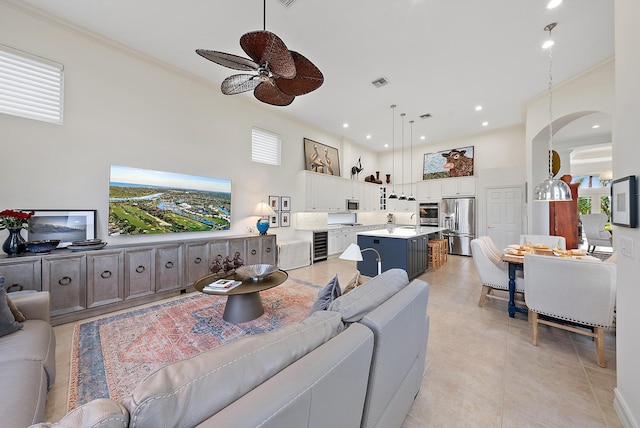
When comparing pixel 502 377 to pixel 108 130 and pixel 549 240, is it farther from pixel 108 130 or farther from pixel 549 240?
pixel 108 130

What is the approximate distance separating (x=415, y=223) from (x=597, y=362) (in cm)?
635

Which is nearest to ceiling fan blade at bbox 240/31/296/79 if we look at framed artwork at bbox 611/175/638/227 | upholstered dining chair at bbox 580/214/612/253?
framed artwork at bbox 611/175/638/227

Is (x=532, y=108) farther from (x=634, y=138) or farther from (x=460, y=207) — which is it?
(x=634, y=138)

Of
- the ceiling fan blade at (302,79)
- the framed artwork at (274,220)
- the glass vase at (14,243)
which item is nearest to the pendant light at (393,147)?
the framed artwork at (274,220)

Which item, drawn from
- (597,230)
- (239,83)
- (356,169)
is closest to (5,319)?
(239,83)

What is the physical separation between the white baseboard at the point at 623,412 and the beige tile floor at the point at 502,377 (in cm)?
4

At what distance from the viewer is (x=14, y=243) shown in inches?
102

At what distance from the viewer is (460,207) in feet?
22.9

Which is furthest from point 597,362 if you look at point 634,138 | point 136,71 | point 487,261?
point 136,71

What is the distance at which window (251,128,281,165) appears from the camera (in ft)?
17.0

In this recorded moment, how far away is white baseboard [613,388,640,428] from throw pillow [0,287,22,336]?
398 centimetres

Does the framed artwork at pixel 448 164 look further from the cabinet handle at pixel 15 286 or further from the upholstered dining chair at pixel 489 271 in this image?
the cabinet handle at pixel 15 286

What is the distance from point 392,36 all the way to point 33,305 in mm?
4619

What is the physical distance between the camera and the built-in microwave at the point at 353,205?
296 inches
